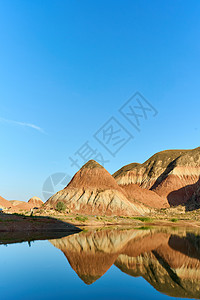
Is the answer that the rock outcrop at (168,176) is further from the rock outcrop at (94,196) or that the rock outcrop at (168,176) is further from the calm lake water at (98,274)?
the calm lake water at (98,274)

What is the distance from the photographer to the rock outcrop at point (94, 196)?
84.9 m

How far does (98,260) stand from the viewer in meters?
18.3

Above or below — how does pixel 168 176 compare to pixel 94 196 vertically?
below

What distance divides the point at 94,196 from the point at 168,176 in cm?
5987

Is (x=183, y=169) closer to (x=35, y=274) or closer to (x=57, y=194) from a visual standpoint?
(x=57, y=194)

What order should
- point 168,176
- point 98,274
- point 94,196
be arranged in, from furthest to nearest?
point 168,176 → point 94,196 → point 98,274

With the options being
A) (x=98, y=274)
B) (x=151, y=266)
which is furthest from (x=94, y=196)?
(x=98, y=274)

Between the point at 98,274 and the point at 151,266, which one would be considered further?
the point at 151,266

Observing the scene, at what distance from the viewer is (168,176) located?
134750mm

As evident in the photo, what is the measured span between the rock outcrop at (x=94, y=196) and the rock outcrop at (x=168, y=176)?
2246 cm

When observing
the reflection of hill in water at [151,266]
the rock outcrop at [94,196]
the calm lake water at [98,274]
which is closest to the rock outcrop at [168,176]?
the rock outcrop at [94,196]

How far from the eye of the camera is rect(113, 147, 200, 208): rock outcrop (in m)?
126

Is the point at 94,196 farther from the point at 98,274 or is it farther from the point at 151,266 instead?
the point at 98,274

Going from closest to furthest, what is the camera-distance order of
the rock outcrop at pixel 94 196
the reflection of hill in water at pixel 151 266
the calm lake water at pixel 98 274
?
the calm lake water at pixel 98 274 → the reflection of hill in water at pixel 151 266 → the rock outcrop at pixel 94 196
